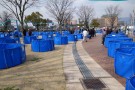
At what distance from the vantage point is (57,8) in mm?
36594

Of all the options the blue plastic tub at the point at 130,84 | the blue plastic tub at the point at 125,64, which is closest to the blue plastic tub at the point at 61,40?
the blue plastic tub at the point at 125,64

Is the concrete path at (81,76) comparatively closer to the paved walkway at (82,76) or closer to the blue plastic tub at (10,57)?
the paved walkway at (82,76)

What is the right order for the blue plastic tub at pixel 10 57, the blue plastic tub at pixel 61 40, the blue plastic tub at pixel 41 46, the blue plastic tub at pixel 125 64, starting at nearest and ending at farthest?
the blue plastic tub at pixel 125 64
the blue plastic tub at pixel 10 57
the blue plastic tub at pixel 41 46
the blue plastic tub at pixel 61 40

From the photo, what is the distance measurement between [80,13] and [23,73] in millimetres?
52744

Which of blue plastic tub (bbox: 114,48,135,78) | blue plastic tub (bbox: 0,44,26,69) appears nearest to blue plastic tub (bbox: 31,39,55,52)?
blue plastic tub (bbox: 0,44,26,69)

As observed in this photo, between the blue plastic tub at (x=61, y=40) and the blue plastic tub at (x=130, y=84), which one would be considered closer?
the blue plastic tub at (x=130, y=84)

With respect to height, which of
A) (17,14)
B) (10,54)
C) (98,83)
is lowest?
(98,83)

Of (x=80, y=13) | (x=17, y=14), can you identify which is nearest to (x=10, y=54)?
(x=17, y=14)

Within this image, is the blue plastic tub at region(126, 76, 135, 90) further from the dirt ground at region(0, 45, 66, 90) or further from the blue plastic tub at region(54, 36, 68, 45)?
the blue plastic tub at region(54, 36, 68, 45)

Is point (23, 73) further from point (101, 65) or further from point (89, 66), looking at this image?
point (101, 65)

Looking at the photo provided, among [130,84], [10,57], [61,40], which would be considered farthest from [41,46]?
[130,84]

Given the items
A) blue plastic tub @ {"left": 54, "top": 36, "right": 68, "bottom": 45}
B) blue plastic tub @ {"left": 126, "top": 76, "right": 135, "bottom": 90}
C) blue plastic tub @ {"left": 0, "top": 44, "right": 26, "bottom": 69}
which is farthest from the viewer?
blue plastic tub @ {"left": 54, "top": 36, "right": 68, "bottom": 45}

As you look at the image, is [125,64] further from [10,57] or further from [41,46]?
[41,46]

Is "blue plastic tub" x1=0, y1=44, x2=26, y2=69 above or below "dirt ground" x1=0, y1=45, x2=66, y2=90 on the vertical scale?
above
